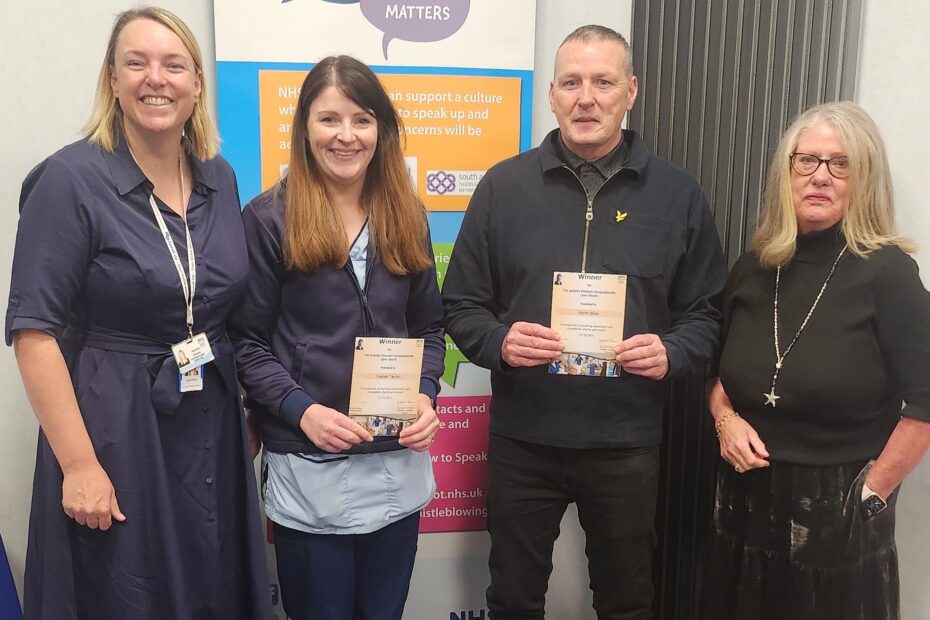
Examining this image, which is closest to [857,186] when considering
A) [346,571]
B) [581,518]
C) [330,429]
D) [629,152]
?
[629,152]

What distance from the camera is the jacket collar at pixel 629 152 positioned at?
1792 mm

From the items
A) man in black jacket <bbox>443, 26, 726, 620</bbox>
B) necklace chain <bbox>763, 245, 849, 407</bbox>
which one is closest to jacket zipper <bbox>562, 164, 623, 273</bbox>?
man in black jacket <bbox>443, 26, 726, 620</bbox>

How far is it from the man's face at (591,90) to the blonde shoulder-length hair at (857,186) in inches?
16.7

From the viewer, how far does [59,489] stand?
4.81 ft

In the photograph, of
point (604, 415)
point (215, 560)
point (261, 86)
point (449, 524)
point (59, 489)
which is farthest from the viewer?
point (449, 524)

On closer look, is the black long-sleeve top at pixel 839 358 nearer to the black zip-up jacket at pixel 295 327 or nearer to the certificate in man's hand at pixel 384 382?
the certificate in man's hand at pixel 384 382

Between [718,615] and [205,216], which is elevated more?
[205,216]

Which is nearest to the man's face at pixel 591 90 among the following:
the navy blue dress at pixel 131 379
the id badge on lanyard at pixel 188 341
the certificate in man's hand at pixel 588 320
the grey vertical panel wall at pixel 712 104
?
the certificate in man's hand at pixel 588 320

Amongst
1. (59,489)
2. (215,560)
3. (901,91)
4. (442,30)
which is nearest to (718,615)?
(215,560)

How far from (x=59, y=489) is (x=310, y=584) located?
590 mm

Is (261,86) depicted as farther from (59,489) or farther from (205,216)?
(59,489)

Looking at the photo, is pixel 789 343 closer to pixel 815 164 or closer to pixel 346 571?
pixel 815 164

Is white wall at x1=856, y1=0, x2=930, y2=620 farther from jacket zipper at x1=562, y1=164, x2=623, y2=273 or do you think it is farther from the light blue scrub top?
the light blue scrub top

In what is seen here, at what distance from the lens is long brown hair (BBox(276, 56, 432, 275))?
5.10 feet
